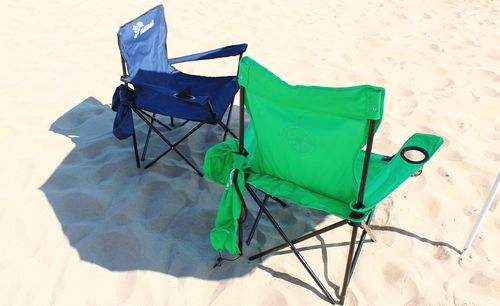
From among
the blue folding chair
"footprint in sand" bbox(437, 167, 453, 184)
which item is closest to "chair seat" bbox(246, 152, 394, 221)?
the blue folding chair

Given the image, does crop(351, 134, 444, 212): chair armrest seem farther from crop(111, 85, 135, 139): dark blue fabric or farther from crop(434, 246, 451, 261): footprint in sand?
crop(111, 85, 135, 139): dark blue fabric

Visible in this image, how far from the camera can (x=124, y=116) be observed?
9.42 feet

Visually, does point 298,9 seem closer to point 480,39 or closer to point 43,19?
point 480,39

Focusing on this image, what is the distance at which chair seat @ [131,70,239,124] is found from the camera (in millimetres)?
2789

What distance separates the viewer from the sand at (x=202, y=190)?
2.24 meters

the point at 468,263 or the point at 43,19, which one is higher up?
the point at 43,19

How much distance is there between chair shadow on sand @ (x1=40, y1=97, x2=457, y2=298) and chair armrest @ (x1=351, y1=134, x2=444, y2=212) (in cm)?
53

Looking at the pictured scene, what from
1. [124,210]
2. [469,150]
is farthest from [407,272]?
[124,210]

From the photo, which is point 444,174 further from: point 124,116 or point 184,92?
point 124,116

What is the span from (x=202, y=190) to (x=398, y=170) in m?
1.20

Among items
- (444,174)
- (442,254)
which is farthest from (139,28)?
(442,254)

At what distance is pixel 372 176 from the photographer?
2.29 metres

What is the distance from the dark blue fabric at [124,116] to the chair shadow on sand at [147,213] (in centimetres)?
27

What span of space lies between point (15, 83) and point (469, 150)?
3573mm
